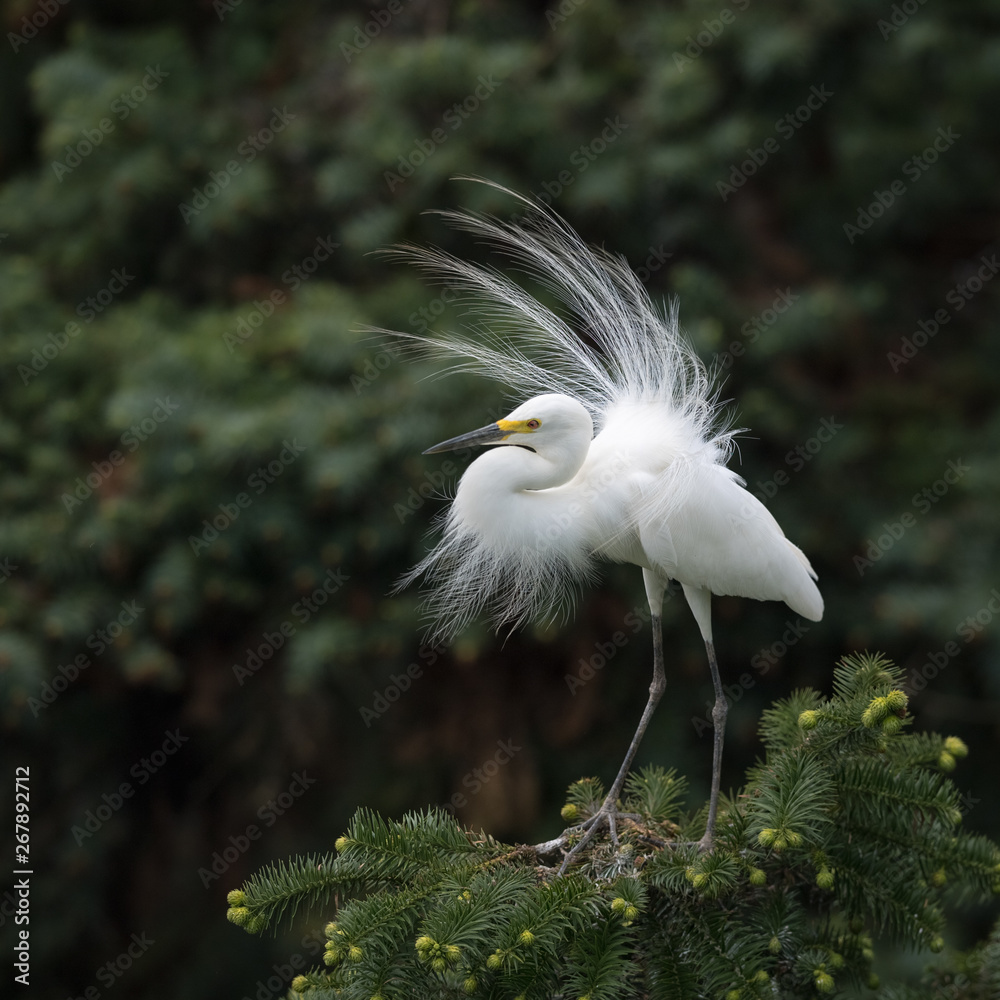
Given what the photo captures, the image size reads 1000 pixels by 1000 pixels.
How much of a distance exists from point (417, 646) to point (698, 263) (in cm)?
158

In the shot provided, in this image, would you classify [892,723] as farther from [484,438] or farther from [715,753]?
[484,438]

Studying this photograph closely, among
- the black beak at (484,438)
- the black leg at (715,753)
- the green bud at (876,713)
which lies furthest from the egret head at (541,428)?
the green bud at (876,713)

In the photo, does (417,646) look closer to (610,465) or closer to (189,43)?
(610,465)

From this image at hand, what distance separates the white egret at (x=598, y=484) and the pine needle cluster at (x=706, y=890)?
0.14 meters

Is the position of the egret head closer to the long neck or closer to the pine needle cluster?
the long neck

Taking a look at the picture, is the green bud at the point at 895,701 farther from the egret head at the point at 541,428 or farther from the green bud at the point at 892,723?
the egret head at the point at 541,428

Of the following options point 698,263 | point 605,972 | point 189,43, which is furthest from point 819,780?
point 189,43

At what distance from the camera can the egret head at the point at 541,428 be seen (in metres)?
1.69

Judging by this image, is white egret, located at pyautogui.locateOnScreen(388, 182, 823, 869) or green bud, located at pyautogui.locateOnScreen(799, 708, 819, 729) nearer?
green bud, located at pyautogui.locateOnScreen(799, 708, 819, 729)

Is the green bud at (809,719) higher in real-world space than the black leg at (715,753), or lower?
higher

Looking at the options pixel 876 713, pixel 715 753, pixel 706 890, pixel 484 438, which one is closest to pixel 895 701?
pixel 876 713

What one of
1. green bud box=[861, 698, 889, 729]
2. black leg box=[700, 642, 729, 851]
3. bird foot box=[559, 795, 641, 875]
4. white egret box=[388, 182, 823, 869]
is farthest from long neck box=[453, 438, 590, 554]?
green bud box=[861, 698, 889, 729]

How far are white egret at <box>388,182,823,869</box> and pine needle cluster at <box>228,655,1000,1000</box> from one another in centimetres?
14

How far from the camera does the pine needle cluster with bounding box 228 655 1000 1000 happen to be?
4.48 feet
